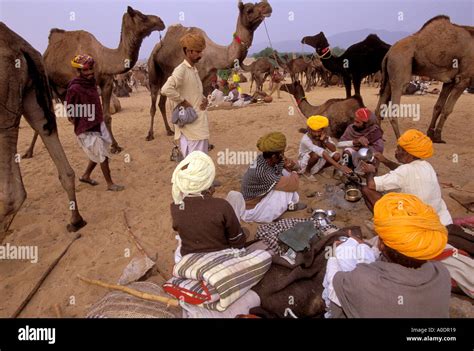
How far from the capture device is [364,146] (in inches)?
191

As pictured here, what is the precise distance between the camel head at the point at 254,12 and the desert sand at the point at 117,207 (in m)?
2.46

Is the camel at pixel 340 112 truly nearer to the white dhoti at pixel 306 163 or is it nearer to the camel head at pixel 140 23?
the white dhoti at pixel 306 163

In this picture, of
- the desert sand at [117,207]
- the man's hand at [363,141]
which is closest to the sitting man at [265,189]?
the desert sand at [117,207]

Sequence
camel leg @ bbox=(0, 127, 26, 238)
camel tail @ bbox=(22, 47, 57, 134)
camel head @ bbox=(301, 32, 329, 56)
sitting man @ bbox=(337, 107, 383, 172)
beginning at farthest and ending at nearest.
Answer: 1. camel head @ bbox=(301, 32, 329, 56)
2. sitting man @ bbox=(337, 107, 383, 172)
3. camel tail @ bbox=(22, 47, 57, 134)
4. camel leg @ bbox=(0, 127, 26, 238)

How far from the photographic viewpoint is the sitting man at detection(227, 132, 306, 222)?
4.04 meters

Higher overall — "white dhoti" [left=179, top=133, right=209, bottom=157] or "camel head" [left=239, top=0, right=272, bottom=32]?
"camel head" [left=239, top=0, right=272, bottom=32]

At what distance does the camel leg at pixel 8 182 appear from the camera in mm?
3520

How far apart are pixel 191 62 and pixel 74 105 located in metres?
Result: 1.68

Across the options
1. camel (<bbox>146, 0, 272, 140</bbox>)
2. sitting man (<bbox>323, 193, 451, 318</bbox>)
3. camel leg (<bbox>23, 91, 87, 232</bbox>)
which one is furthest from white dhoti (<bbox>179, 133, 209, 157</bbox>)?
sitting man (<bbox>323, 193, 451, 318</bbox>)

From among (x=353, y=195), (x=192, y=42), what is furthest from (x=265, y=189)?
(x=192, y=42)

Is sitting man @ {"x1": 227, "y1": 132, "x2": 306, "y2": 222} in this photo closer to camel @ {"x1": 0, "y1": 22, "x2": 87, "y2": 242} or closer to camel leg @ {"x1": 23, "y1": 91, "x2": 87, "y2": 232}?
camel leg @ {"x1": 23, "y1": 91, "x2": 87, "y2": 232}

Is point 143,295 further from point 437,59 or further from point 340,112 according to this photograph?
point 437,59
